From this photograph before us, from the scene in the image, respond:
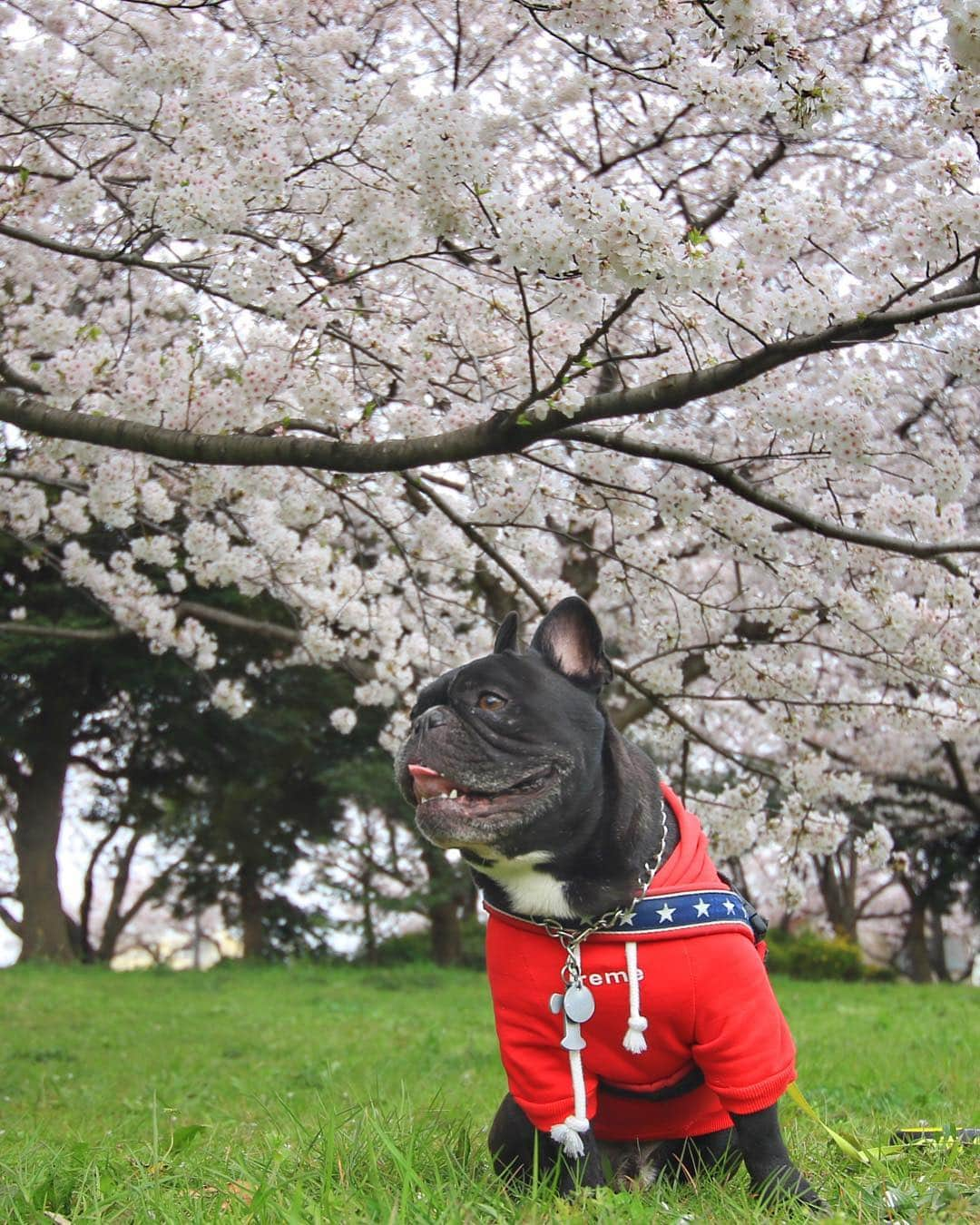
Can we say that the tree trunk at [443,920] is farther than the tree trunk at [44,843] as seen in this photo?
Yes

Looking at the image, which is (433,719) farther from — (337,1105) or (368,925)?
Result: (368,925)

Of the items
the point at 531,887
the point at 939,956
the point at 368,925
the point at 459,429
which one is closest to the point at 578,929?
the point at 531,887

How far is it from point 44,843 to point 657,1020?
17113 mm

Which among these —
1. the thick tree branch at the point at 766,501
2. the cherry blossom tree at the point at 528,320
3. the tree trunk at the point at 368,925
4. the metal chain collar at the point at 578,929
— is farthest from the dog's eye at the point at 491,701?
the tree trunk at the point at 368,925

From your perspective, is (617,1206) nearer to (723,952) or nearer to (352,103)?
(723,952)

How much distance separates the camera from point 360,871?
74.5ft

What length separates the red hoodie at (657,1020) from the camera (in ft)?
9.00

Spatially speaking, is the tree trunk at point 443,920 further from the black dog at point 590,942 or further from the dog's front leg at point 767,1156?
the dog's front leg at point 767,1156

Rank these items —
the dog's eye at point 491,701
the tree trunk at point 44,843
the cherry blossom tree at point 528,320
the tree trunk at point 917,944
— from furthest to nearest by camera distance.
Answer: the tree trunk at point 917,944
the tree trunk at point 44,843
the cherry blossom tree at point 528,320
the dog's eye at point 491,701

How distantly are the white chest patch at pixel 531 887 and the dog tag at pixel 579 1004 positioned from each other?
18 cm


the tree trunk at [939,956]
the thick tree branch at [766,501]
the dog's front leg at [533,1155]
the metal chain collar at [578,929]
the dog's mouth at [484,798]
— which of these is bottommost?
the tree trunk at [939,956]

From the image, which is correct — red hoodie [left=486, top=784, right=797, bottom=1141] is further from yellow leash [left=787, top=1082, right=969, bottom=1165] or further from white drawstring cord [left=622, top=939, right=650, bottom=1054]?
yellow leash [left=787, top=1082, right=969, bottom=1165]

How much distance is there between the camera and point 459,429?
14.5ft

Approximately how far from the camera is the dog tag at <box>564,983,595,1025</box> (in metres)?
2.77
